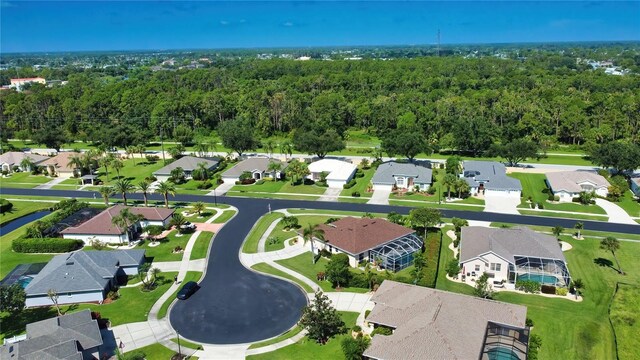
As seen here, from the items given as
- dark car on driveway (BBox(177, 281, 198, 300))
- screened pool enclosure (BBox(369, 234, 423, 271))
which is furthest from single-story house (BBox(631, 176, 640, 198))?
dark car on driveway (BBox(177, 281, 198, 300))

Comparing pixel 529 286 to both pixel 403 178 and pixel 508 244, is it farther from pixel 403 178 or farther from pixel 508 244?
pixel 403 178

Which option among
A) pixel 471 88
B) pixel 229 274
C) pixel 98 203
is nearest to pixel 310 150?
pixel 98 203

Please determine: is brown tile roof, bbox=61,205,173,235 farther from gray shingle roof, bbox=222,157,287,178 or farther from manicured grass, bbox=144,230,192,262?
gray shingle roof, bbox=222,157,287,178

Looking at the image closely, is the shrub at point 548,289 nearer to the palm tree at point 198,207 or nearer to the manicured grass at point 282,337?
the manicured grass at point 282,337

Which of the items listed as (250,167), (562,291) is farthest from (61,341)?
(250,167)

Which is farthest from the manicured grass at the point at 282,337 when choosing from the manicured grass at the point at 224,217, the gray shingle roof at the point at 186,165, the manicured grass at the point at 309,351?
the gray shingle roof at the point at 186,165

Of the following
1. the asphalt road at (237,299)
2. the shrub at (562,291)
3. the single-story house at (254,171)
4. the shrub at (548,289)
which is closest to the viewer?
the asphalt road at (237,299)
